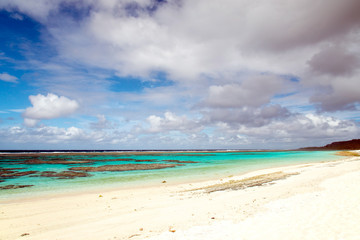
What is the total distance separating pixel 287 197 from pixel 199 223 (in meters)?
6.41

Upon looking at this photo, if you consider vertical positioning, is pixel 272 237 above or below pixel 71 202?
above

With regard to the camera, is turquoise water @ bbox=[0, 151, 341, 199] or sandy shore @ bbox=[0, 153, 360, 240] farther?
turquoise water @ bbox=[0, 151, 341, 199]

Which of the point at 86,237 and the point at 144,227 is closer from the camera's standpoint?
the point at 86,237

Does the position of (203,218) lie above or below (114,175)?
above

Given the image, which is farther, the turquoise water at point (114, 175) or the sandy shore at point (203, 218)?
the turquoise water at point (114, 175)

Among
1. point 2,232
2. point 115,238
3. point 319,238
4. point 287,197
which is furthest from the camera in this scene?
point 287,197

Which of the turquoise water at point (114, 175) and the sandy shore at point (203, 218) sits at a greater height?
the sandy shore at point (203, 218)

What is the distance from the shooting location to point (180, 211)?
10.6m

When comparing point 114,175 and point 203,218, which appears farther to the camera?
point 114,175

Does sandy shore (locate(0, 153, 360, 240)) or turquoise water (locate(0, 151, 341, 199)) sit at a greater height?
sandy shore (locate(0, 153, 360, 240))

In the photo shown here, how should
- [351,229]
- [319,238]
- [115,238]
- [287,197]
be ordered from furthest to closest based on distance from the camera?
1. [287,197]
2. [115,238]
3. [351,229]
4. [319,238]

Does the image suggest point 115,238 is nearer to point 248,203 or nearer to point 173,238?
point 173,238

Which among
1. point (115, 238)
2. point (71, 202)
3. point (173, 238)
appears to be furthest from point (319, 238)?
point (71, 202)

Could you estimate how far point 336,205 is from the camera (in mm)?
9758
